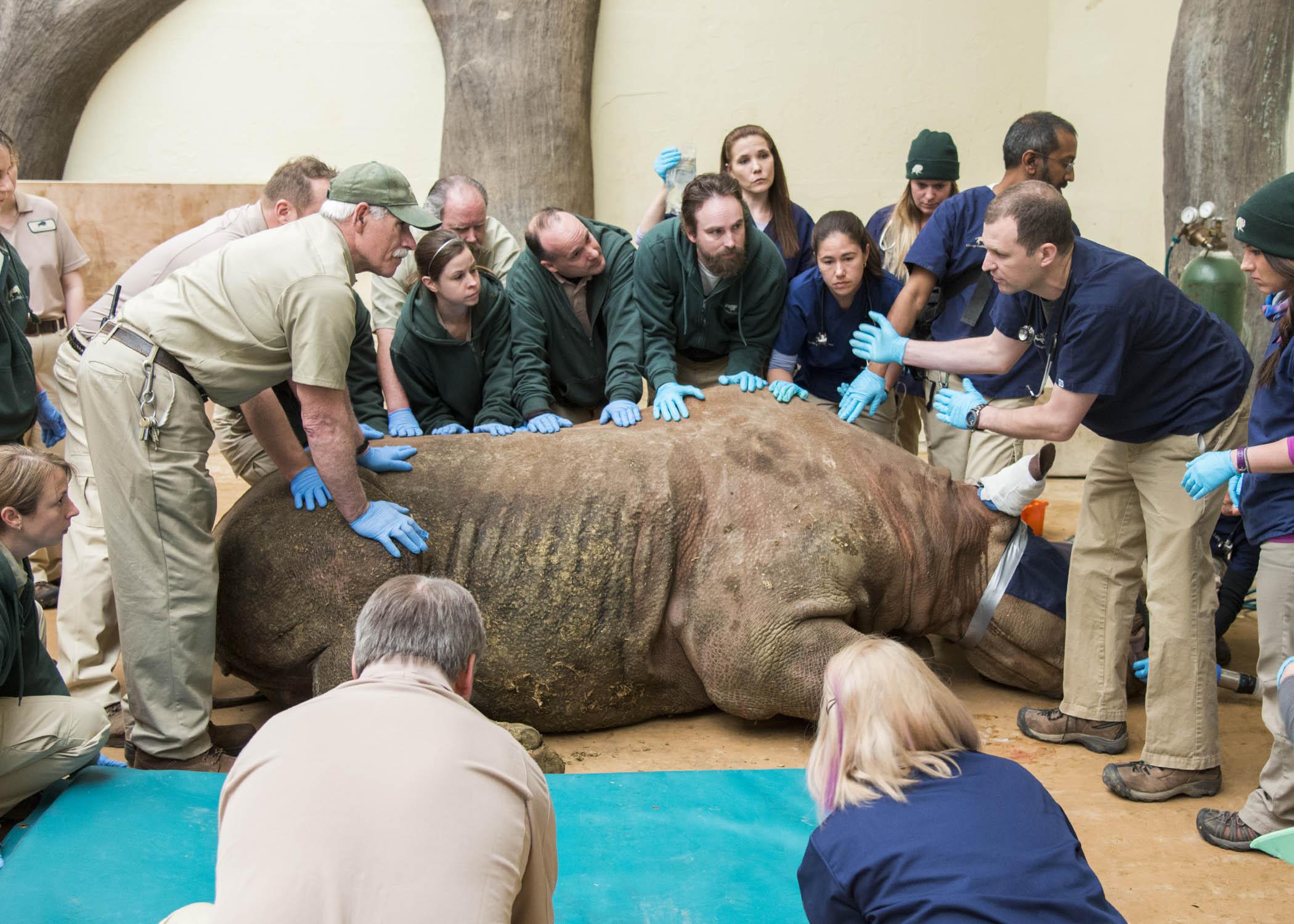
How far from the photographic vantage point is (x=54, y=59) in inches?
332

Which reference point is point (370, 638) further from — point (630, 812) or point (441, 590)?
point (630, 812)

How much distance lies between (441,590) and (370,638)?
173 millimetres

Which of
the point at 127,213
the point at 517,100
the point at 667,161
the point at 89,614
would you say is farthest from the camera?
the point at 517,100

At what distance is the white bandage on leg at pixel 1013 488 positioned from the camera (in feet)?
14.4

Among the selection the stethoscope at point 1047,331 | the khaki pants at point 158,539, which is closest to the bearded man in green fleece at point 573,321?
the khaki pants at point 158,539

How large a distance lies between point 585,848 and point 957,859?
1.55 meters

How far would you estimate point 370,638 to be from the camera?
221 cm

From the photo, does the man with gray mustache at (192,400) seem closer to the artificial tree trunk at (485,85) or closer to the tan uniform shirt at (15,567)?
the tan uniform shirt at (15,567)

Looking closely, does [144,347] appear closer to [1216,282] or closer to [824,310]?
[824,310]

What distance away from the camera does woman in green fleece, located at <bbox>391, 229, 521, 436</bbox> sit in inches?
185

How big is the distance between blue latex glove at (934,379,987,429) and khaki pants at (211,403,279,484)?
2808 millimetres

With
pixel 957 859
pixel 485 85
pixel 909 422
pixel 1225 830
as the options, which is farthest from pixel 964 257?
pixel 485 85

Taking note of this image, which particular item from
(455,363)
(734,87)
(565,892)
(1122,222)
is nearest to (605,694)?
(565,892)

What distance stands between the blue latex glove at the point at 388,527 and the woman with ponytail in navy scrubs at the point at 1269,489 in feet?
8.37
